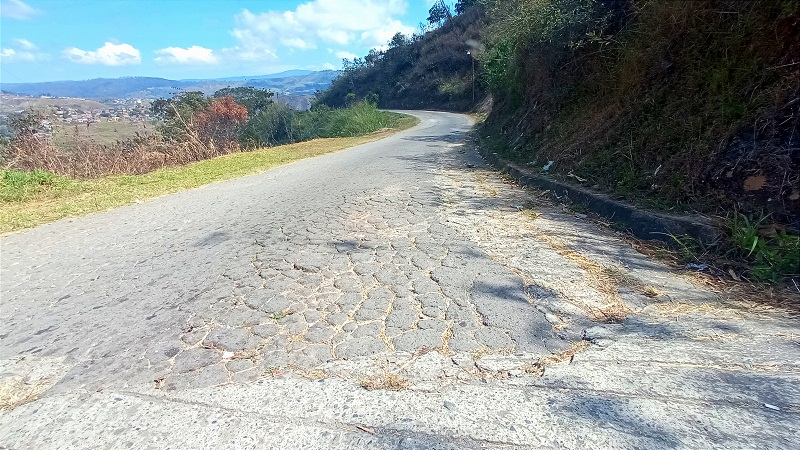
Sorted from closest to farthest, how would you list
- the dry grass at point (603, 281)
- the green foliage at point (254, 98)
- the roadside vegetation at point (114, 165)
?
the dry grass at point (603, 281), the roadside vegetation at point (114, 165), the green foliage at point (254, 98)

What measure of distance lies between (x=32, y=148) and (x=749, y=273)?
1323cm

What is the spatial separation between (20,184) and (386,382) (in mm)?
8554

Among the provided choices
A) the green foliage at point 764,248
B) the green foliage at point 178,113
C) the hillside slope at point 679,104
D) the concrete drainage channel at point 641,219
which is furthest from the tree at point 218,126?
the green foliage at point 764,248

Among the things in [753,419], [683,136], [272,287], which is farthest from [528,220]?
[753,419]

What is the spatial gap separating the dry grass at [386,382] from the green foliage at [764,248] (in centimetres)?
267

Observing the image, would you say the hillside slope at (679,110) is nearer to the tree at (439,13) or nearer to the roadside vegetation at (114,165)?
the roadside vegetation at (114,165)

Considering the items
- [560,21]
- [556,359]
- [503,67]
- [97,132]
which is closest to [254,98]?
[97,132]

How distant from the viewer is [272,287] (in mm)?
3150

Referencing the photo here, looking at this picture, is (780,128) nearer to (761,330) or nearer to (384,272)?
(761,330)

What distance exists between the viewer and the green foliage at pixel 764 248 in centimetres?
299

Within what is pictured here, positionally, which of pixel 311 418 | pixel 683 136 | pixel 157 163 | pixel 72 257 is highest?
pixel 683 136

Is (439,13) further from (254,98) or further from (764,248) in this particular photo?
(764,248)

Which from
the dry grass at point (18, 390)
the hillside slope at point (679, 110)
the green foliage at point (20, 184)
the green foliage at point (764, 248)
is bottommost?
the green foliage at point (20, 184)

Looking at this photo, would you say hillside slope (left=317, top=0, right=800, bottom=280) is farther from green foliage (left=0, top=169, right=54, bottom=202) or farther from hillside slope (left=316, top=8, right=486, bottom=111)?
hillside slope (left=316, top=8, right=486, bottom=111)
